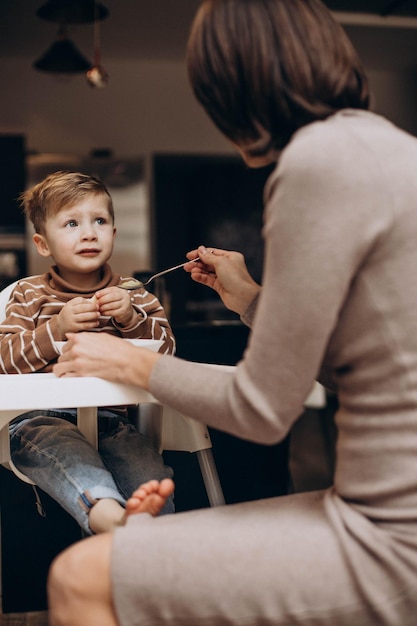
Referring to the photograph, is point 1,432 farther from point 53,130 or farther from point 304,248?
point 53,130

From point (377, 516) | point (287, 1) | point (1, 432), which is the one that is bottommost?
point (1, 432)

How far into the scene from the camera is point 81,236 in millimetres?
1737

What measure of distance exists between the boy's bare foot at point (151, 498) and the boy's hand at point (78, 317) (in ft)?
1.53

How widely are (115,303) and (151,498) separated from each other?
588mm

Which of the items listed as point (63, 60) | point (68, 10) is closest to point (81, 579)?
point (68, 10)

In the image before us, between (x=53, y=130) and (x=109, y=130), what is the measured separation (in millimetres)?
470

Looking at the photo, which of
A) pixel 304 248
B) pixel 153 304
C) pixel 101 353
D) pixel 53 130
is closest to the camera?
pixel 304 248

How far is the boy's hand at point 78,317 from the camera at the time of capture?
144 centimetres

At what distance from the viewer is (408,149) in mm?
946

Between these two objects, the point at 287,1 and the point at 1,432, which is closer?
the point at 287,1

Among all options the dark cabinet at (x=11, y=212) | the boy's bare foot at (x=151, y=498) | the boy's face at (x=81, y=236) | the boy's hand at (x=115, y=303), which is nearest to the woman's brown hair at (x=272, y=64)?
the boy's bare foot at (x=151, y=498)

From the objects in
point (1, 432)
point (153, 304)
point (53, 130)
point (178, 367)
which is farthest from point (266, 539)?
point (53, 130)

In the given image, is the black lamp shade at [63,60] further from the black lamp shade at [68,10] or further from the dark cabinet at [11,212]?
the dark cabinet at [11,212]

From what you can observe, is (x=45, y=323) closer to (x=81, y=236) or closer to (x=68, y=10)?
(x=81, y=236)
